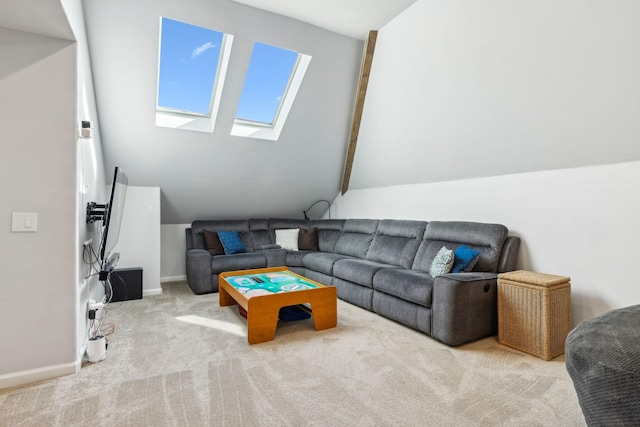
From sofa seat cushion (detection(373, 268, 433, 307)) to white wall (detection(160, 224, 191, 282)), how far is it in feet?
10.8

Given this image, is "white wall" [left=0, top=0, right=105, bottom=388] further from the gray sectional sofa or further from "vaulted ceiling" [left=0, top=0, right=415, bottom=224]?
the gray sectional sofa

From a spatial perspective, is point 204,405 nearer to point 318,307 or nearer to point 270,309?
point 270,309

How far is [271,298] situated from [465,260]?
177cm

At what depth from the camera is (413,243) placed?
12.8 feet

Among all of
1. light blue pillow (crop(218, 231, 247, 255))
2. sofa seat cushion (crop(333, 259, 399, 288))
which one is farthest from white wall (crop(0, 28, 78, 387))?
light blue pillow (crop(218, 231, 247, 255))

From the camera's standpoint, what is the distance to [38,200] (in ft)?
6.91

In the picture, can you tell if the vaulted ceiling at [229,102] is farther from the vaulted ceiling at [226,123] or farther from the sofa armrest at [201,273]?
Answer: the sofa armrest at [201,273]

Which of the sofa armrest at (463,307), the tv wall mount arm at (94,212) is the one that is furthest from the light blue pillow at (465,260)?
the tv wall mount arm at (94,212)

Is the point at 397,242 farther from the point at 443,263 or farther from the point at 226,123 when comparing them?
the point at 226,123

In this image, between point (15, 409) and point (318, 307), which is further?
point (318, 307)

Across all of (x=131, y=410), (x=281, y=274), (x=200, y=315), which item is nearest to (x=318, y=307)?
(x=281, y=274)

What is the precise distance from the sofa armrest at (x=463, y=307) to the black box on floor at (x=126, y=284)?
3368 millimetres

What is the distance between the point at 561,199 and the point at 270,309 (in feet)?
8.48

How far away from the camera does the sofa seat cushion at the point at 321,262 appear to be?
423 cm
